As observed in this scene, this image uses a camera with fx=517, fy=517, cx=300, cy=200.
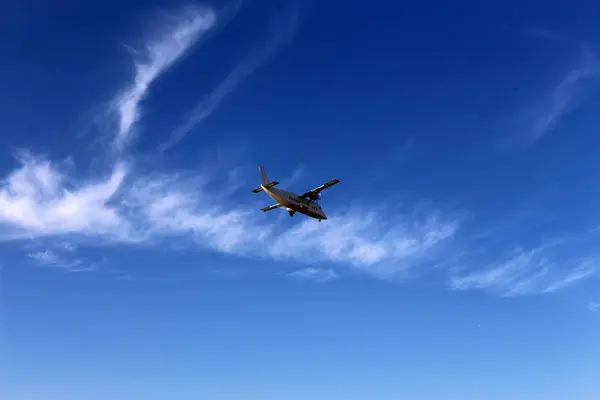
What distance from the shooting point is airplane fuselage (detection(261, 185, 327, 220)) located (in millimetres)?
111312

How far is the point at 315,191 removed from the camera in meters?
116

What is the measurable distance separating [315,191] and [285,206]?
752 centimetres

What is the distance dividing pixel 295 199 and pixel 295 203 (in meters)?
1.08

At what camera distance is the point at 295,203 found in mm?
114375

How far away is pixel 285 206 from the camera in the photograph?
4537 inches

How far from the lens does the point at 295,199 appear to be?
115000mm

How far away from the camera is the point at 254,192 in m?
115

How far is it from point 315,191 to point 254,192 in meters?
13.6

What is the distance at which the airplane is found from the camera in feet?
365

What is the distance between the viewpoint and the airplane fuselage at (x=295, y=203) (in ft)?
365

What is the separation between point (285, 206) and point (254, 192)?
7.55 meters

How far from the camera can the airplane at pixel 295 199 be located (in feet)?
365
